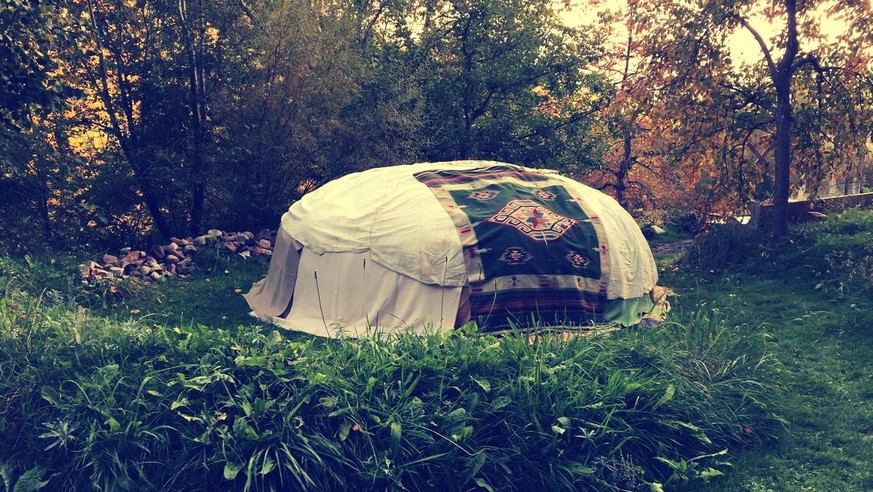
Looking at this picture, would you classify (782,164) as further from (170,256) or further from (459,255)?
(170,256)

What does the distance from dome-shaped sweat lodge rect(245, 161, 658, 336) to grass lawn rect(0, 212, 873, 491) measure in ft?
5.08

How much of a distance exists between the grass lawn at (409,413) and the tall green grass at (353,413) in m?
0.01

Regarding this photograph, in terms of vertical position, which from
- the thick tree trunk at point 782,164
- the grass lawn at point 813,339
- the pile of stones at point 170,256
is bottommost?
the grass lawn at point 813,339

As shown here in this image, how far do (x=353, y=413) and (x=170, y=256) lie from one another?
6.91 metres

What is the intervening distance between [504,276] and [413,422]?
2.89 m

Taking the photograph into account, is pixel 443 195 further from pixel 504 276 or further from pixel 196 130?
pixel 196 130

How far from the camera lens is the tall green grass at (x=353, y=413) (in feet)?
12.0

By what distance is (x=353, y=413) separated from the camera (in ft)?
12.5

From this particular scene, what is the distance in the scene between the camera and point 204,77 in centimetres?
1144

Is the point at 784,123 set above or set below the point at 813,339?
above

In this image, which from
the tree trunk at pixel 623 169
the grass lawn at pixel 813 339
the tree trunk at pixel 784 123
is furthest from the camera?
the tree trunk at pixel 623 169

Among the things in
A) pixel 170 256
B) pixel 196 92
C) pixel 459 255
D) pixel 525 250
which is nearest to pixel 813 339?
pixel 525 250

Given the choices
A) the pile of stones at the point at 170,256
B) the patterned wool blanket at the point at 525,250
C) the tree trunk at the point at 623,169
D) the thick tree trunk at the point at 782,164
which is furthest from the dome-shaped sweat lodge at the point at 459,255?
the tree trunk at the point at 623,169

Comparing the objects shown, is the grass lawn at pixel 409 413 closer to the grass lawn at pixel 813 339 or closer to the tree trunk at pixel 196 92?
the grass lawn at pixel 813 339
